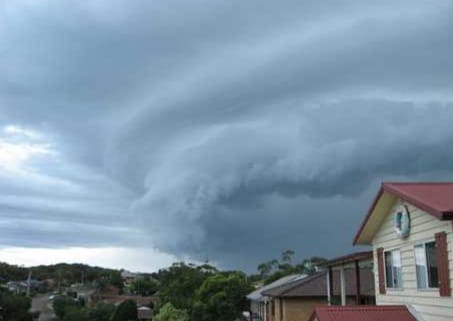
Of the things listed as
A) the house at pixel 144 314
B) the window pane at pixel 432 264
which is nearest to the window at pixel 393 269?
the window pane at pixel 432 264

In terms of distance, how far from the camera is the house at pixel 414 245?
1606 centimetres

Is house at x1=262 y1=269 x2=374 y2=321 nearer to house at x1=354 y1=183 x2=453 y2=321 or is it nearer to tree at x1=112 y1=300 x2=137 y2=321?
house at x1=354 y1=183 x2=453 y2=321

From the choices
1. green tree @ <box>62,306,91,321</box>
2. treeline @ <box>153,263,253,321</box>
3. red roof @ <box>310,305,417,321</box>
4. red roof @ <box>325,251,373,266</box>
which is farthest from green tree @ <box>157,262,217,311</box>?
red roof @ <box>310,305,417,321</box>

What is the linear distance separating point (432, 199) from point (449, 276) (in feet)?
7.19

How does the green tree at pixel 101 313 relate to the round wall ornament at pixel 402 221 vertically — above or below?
below

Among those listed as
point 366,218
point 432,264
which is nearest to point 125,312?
point 366,218

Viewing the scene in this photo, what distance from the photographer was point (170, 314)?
187ft

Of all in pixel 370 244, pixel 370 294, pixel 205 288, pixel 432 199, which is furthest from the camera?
pixel 205 288

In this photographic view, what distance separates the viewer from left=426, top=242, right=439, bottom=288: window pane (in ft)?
55.1

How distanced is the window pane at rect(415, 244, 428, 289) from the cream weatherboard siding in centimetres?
17

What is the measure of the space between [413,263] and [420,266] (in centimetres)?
44

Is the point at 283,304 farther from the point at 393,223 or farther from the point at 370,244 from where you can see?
the point at 393,223

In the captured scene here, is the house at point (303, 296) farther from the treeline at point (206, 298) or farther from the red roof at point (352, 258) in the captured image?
the treeline at point (206, 298)

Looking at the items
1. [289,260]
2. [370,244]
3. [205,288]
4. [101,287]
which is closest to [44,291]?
[101,287]
